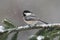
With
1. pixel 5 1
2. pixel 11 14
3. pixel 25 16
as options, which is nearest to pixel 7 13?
pixel 11 14

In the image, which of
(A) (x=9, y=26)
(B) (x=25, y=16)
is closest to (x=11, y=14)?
(B) (x=25, y=16)

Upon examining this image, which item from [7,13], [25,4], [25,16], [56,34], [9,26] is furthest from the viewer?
[25,4]

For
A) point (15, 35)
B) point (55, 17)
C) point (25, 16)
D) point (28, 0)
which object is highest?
point (15, 35)

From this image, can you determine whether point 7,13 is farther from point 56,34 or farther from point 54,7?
point 56,34

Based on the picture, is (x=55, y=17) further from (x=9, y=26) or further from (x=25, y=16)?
(x=9, y=26)

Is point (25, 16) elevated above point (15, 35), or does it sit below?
below

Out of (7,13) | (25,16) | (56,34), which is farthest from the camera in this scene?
(7,13)

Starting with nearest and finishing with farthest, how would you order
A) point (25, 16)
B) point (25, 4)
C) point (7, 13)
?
point (25, 16) < point (7, 13) < point (25, 4)

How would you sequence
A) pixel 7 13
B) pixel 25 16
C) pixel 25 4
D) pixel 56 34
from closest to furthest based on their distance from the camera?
pixel 56 34, pixel 25 16, pixel 7 13, pixel 25 4

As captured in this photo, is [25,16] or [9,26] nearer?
[9,26]
